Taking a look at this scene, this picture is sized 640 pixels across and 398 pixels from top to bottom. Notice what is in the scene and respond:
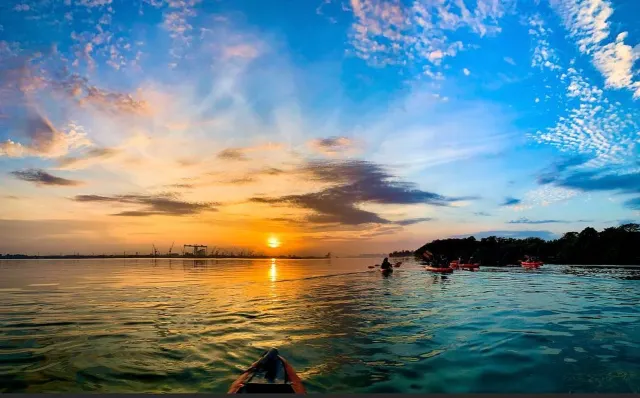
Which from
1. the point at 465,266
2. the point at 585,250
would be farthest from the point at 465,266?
the point at 585,250

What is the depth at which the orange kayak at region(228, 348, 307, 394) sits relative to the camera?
922cm

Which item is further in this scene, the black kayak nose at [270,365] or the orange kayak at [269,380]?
the black kayak nose at [270,365]

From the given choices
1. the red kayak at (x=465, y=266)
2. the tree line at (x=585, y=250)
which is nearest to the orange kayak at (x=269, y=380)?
the red kayak at (x=465, y=266)

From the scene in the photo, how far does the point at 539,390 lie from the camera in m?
11.0

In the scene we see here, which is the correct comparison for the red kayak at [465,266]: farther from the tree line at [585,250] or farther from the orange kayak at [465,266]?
the tree line at [585,250]

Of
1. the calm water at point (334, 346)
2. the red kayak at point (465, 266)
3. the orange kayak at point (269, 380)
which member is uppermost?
the orange kayak at point (269, 380)

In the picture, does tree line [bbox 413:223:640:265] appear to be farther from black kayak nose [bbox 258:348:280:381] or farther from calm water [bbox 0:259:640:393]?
black kayak nose [bbox 258:348:280:381]

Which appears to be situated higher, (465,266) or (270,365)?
(270,365)

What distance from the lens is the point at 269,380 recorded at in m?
10.2

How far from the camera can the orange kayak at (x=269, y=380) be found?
9221 mm

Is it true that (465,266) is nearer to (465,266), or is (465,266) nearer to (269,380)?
(465,266)

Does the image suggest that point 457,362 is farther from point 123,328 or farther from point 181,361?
point 123,328

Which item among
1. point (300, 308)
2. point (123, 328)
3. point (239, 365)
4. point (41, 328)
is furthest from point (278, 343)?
point (41, 328)

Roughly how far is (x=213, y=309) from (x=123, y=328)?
769 cm
